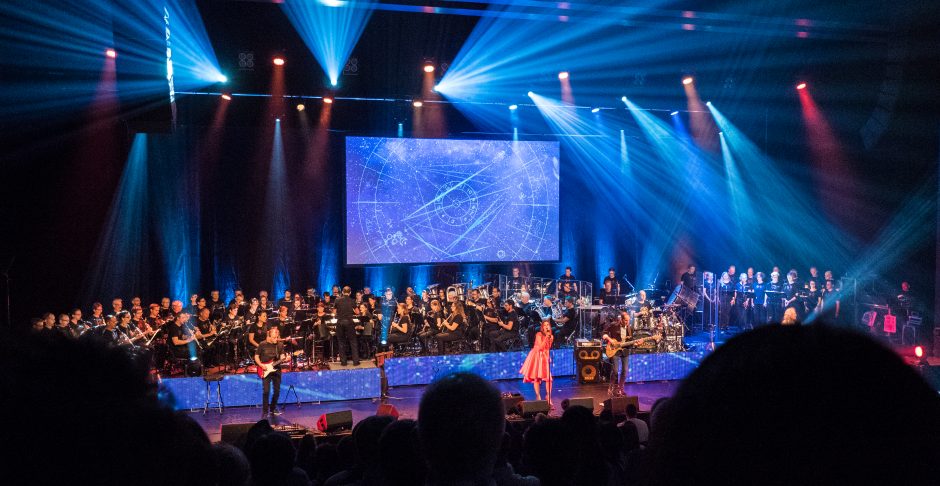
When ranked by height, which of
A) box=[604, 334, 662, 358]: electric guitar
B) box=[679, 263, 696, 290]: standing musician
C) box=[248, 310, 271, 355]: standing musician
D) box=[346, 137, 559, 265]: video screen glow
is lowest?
box=[604, 334, 662, 358]: electric guitar

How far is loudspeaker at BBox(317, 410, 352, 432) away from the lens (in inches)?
294

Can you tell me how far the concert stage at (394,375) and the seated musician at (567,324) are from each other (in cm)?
75

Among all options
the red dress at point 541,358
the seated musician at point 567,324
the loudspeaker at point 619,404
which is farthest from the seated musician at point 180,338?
the loudspeaker at point 619,404

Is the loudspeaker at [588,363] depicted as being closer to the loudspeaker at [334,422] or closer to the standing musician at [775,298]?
the loudspeaker at [334,422]

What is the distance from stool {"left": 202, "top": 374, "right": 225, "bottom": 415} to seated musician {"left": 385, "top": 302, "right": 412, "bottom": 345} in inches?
144

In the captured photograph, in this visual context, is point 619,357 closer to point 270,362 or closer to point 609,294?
point 609,294

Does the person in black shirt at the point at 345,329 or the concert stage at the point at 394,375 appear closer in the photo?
the concert stage at the point at 394,375

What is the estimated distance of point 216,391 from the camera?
35.4 ft

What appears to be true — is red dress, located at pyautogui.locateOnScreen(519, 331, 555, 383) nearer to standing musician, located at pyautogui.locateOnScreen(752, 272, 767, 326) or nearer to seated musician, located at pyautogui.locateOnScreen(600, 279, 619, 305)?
seated musician, located at pyautogui.locateOnScreen(600, 279, 619, 305)

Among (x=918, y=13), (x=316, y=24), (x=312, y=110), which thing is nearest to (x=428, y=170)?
(x=312, y=110)

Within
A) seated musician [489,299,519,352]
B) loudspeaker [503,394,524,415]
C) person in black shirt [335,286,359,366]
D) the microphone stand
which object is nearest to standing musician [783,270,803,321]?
seated musician [489,299,519,352]

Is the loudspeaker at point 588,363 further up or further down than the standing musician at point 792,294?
further down

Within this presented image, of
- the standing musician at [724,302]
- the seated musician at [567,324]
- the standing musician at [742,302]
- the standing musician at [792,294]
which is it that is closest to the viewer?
the seated musician at [567,324]

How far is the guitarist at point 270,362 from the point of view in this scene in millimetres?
10078
